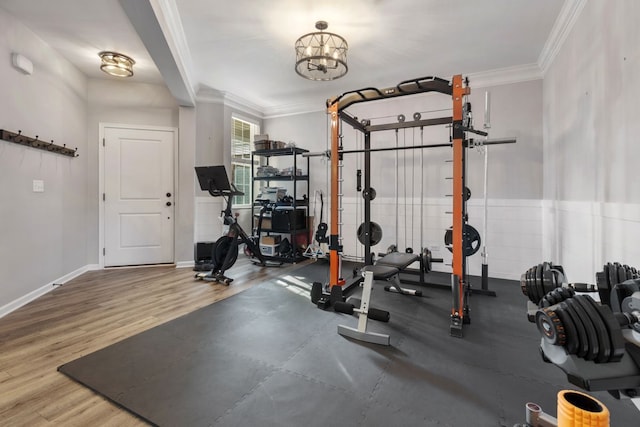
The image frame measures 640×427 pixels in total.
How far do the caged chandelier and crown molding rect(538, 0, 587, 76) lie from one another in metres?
2.12

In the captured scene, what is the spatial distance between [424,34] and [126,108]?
15.0ft

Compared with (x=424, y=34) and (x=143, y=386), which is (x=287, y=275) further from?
(x=424, y=34)

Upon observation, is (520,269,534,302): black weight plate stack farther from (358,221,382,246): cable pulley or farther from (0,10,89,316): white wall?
(0,10,89,316): white wall

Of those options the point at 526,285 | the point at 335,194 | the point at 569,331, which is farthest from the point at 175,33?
the point at 569,331

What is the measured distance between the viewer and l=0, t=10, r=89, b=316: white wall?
299 cm

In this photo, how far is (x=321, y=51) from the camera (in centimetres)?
311

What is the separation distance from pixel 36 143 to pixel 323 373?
3998mm

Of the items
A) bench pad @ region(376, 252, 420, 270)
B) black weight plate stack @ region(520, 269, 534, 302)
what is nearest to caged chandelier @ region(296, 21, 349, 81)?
bench pad @ region(376, 252, 420, 270)

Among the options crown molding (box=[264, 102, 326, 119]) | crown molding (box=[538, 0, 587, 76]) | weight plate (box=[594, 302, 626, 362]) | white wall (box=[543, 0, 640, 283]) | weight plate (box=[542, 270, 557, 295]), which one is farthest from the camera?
crown molding (box=[264, 102, 326, 119])

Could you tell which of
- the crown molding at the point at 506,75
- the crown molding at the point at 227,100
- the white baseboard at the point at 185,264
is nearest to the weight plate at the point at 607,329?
the crown molding at the point at 506,75

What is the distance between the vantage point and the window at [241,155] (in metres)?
5.69

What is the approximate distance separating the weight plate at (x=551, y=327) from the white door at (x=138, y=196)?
528cm

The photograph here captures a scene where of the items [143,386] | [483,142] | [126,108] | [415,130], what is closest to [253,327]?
[143,386]

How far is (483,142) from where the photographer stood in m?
3.28
